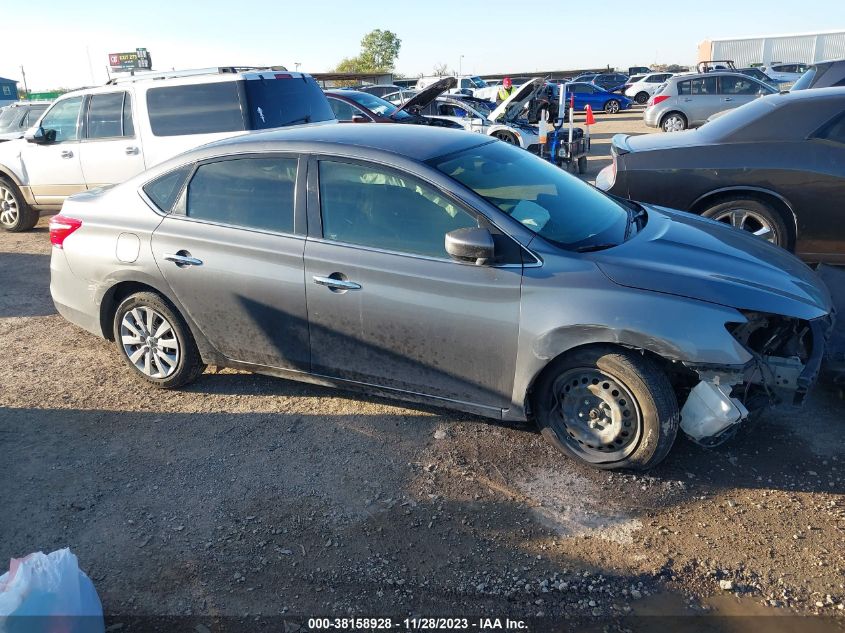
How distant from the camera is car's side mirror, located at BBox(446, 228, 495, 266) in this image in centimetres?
319

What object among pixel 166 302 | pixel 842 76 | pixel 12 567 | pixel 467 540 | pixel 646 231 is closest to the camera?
pixel 12 567

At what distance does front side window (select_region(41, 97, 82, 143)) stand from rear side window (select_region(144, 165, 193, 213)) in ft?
17.0

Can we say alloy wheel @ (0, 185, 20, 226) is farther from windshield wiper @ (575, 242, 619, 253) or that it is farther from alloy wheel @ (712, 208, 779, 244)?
alloy wheel @ (712, 208, 779, 244)

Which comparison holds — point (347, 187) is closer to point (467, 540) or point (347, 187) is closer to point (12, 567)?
point (467, 540)

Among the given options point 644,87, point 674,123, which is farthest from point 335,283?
point 644,87

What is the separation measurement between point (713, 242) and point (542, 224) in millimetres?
1060

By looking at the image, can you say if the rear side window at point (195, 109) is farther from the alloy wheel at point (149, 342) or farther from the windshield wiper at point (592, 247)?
the windshield wiper at point (592, 247)

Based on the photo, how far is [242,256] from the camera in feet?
12.6

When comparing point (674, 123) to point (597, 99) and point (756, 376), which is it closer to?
point (597, 99)

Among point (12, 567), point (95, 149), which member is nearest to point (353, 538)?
point (12, 567)

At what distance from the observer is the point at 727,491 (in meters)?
3.18

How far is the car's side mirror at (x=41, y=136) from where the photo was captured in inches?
332

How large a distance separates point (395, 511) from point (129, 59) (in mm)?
36296

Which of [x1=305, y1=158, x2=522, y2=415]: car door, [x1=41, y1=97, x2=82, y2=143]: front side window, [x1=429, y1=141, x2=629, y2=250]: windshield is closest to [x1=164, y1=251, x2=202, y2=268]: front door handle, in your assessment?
[x1=305, y1=158, x2=522, y2=415]: car door
